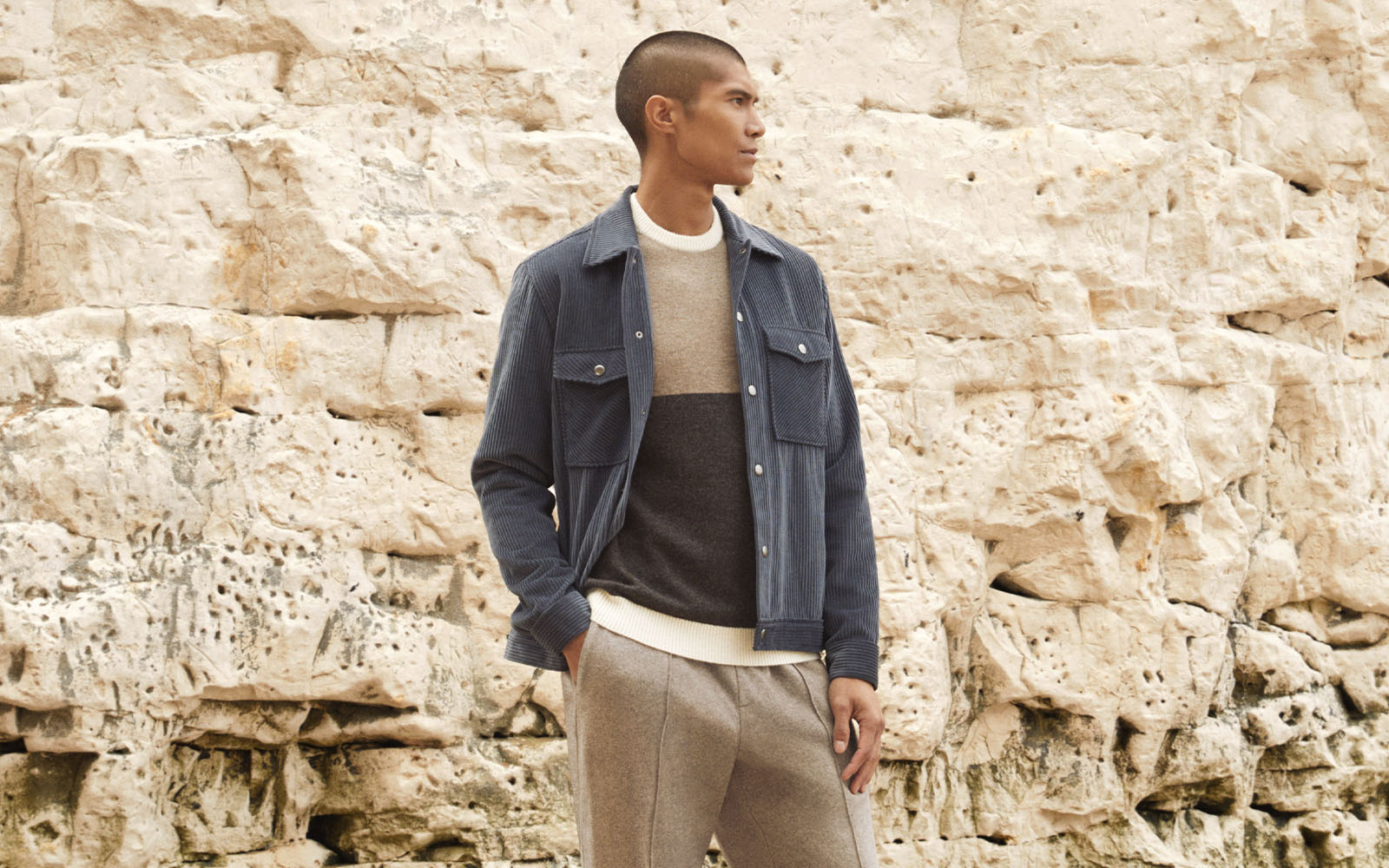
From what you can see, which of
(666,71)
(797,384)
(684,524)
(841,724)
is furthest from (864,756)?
(666,71)

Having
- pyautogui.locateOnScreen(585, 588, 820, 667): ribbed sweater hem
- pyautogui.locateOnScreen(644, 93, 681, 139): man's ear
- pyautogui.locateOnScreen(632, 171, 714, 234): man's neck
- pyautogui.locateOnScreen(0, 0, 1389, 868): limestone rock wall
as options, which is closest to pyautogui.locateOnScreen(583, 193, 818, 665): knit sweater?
pyautogui.locateOnScreen(585, 588, 820, 667): ribbed sweater hem

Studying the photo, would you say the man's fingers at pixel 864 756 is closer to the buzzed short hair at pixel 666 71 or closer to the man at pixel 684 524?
the man at pixel 684 524

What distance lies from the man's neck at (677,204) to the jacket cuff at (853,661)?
2.35 feet

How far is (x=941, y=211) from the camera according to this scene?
426cm

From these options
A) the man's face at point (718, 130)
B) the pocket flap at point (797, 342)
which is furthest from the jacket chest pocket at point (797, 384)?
the man's face at point (718, 130)

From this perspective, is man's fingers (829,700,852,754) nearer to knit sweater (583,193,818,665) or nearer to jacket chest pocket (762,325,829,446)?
knit sweater (583,193,818,665)

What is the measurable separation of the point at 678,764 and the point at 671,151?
3.18ft

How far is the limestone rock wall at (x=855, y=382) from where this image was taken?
145 inches

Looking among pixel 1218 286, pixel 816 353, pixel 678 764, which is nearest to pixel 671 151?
pixel 816 353

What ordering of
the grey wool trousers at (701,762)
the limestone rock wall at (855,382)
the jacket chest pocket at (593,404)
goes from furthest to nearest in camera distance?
the limestone rock wall at (855,382) → the jacket chest pocket at (593,404) → the grey wool trousers at (701,762)

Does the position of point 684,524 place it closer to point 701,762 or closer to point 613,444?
point 613,444

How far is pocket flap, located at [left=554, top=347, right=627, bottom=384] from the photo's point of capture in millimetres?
2174

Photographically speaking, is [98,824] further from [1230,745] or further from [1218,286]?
[1218,286]

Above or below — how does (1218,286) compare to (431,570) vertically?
above
